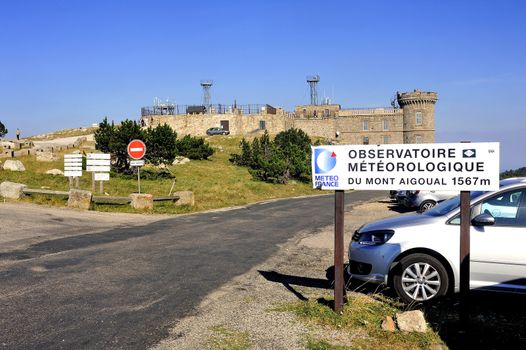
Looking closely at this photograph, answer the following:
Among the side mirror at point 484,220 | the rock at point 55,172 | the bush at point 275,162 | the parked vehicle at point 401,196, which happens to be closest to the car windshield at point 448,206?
the side mirror at point 484,220

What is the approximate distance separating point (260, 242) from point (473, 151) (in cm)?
730

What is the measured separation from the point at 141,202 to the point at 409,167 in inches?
572

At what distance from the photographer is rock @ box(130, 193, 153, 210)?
18984 mm

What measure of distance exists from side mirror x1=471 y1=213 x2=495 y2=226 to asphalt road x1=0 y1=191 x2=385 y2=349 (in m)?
3.83

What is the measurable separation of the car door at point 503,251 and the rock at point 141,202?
14.6 m

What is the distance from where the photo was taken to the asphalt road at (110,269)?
5.51 m

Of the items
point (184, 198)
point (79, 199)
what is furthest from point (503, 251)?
point (184, 198)

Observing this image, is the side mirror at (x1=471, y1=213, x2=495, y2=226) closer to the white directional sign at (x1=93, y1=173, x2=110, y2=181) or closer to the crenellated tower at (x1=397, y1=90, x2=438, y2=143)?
the white directional sign at (x1=93, y1=173, x2=110, y2=181)

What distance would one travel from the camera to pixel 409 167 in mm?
6113

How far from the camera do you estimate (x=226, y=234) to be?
13688 mm

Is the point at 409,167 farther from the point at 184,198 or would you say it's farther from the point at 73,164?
the point at 73,164

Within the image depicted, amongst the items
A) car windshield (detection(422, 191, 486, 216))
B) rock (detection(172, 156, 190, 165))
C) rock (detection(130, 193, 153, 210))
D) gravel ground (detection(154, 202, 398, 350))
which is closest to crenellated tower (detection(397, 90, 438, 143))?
rock (detection(172, 156, 190, 165))

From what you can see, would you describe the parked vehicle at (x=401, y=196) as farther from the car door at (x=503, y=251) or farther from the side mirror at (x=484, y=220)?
the side mirror at (x=484, y=220)

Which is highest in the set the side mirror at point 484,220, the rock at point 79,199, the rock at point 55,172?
the side mirror at point 484,220
